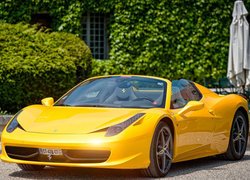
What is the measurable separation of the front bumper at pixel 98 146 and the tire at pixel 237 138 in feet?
8.61

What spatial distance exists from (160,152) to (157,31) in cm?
1504

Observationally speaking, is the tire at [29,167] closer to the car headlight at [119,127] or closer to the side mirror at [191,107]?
the car headlight at [119,127]

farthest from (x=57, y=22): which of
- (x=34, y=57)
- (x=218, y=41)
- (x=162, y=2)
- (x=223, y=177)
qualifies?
(x=223, y=177)

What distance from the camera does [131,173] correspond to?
8.91 metres

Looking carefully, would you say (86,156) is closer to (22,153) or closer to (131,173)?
(22,153)

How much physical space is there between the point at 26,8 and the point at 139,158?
15.9 meters

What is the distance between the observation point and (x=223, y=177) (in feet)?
28.7

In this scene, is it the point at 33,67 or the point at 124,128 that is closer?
the point at 124,128

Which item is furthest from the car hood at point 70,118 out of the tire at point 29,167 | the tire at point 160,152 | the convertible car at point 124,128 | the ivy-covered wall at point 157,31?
the ivy-covered wall at point 157,31

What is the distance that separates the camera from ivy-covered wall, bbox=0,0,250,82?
920 inches

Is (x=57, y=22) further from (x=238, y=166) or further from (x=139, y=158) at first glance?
(x=139, y=158)

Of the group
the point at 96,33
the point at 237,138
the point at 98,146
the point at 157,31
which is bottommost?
the point at 96,33

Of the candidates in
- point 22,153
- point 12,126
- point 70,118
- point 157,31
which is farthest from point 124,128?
point 157,31

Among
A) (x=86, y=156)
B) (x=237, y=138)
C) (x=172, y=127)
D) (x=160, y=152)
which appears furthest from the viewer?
(x=237, y=138)
